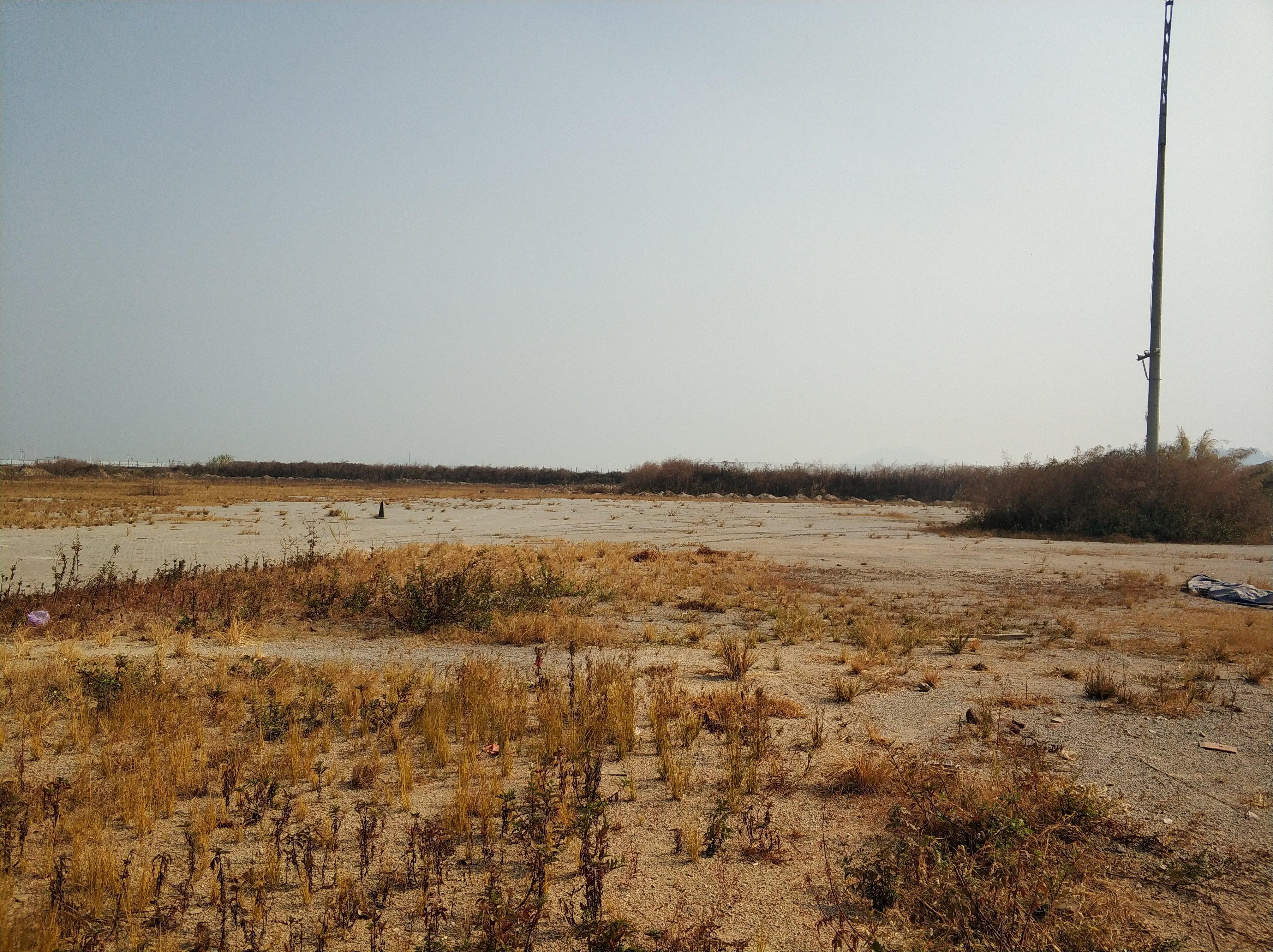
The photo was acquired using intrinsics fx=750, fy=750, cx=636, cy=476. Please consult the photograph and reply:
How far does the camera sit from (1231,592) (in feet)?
49.1

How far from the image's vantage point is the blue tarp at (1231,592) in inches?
567

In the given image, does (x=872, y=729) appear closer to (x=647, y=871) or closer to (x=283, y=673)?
(x=647, y=871)

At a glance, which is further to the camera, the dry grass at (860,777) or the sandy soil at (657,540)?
the sandy soil at (657,540)

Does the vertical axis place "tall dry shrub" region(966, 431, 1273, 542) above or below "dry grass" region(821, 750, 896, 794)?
above

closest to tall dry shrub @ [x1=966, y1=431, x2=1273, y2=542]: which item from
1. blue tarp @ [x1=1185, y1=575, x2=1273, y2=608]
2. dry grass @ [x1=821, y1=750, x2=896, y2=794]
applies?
blue tarp @ [x1=1185, y1=575, x2=1273, y2=608]

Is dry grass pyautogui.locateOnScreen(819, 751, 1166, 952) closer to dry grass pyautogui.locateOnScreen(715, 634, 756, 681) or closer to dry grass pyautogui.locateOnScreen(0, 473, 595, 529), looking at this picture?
dry grass pyautogui.locateOnScreen(715, 634, 756, 681)

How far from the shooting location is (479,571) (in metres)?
14.6

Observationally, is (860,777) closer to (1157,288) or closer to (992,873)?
(992,873)

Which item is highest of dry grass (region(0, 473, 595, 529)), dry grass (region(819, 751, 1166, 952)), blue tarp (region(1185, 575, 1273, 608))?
blue tarp (region(1185, 575, 1273, 608))

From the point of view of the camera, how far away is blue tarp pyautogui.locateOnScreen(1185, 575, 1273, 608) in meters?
14.4

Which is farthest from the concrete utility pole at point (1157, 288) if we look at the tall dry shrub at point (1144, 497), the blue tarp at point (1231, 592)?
the blue tarp at point (1231, 592)

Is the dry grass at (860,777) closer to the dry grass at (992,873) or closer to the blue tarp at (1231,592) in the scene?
the dry grass at (992,873)

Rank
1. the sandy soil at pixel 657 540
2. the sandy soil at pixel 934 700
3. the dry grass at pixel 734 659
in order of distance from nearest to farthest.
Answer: the sandy soil at pixel 934 700, the dry grass at pixel 734 659, the sandy soil at pixel 657 540

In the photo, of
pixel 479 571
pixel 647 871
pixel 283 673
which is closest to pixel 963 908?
pixel 647 871
